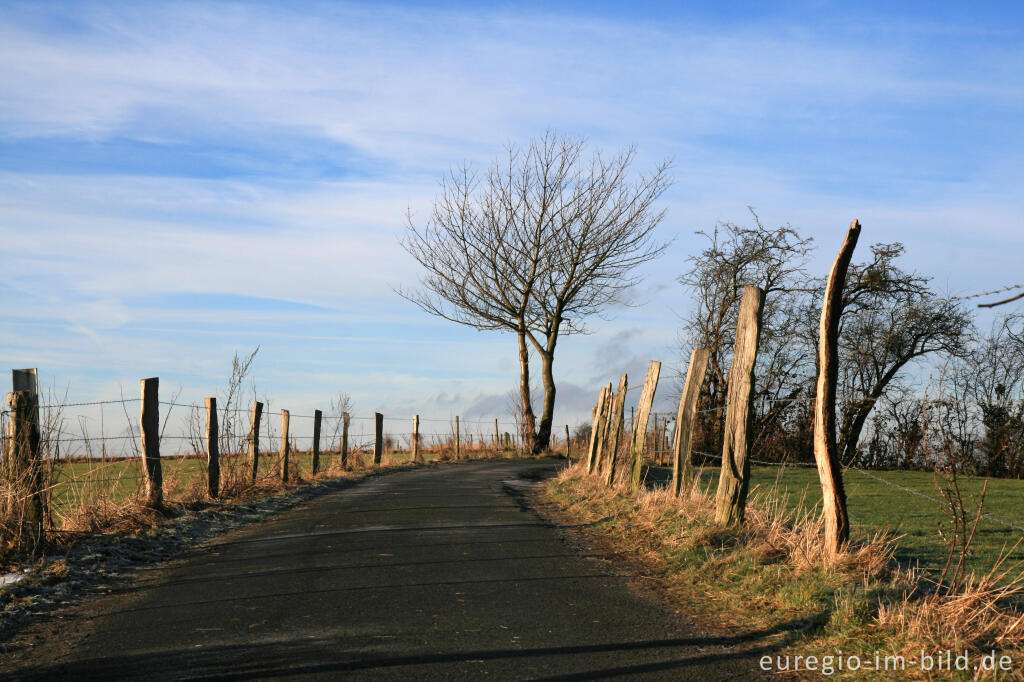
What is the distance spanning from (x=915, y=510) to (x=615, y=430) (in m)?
5.07

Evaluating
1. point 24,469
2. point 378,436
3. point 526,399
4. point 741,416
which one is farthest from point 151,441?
point 526,399

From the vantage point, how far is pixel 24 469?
27.7 ft

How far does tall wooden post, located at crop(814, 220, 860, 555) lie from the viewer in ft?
23.2

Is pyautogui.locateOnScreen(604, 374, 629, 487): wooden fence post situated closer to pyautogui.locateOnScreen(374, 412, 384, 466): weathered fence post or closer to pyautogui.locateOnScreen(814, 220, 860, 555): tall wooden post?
pyautogui.locateOnScreen(814, 220, 860, 555): tall wooden post

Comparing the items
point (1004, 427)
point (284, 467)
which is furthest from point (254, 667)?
point (1004, 427)

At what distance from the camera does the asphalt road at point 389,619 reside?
190 inches

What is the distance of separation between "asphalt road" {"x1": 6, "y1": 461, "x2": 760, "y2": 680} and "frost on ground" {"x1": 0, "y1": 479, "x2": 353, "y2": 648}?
1.22 ft

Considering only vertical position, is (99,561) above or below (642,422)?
below

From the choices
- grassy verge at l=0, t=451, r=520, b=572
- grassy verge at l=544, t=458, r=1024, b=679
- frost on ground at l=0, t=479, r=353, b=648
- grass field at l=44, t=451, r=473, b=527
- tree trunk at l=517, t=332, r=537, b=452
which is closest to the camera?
grassy verge at l=544, t=458, r=1024, b=679

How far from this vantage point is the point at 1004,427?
2316 centimetres

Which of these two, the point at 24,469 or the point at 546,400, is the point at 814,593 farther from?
the point at 546,400

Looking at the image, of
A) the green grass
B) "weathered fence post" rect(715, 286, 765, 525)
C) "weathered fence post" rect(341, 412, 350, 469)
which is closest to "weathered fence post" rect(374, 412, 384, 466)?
"weathered fence post" rect(341, 412, 350, 469)

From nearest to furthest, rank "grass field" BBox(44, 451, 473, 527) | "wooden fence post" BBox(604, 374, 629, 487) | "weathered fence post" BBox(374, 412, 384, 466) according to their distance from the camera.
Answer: "grass field" BBox(44, 451, 473, 527) < "wooden fence post" BBox(604, 374, 629, 487) < "weathered fence post" BBox(374, 412, 384, 466)

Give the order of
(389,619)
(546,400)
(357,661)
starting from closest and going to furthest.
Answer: (357,661) → (389,619) → (546,400)
